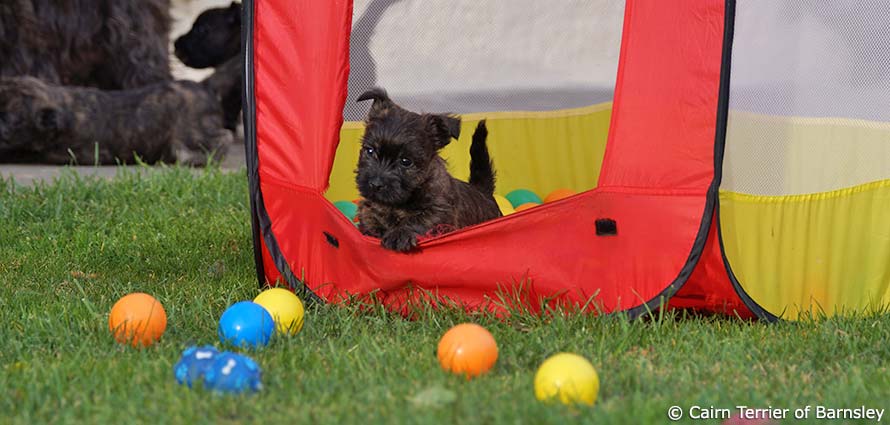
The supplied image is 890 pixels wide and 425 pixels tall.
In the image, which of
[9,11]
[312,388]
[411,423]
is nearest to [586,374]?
[411,423]

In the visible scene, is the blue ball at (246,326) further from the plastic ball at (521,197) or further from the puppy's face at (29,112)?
the puppy's face at (29,112)

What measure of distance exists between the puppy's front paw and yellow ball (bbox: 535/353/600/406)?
1053mm

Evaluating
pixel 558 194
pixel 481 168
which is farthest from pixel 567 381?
pixel 558 194

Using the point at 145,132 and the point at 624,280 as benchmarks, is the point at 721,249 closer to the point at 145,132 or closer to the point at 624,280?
the point at 624,280

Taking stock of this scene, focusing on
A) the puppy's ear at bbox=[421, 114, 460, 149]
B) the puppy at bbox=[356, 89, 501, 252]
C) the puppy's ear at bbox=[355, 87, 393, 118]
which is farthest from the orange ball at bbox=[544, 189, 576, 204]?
the puppy's ear at bbox=[355, 87, 393, 118]

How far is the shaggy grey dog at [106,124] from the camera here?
6.84 meters

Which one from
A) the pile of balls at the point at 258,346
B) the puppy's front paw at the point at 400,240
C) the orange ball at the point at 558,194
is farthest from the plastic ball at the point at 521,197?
the pile of balls at the point at 258,346

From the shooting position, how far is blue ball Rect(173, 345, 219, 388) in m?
2.67

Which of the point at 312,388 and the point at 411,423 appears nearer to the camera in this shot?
the point at 411,423

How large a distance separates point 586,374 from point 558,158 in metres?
3.49

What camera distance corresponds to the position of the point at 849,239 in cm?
355

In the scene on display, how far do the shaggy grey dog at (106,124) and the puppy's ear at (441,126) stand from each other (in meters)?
3.39

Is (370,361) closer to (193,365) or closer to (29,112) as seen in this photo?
(193,365)

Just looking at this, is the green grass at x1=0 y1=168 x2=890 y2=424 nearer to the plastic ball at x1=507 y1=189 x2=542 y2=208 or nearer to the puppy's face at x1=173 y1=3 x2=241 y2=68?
the plastic ball at x1=507 y1=189 x2=542 y2=208
